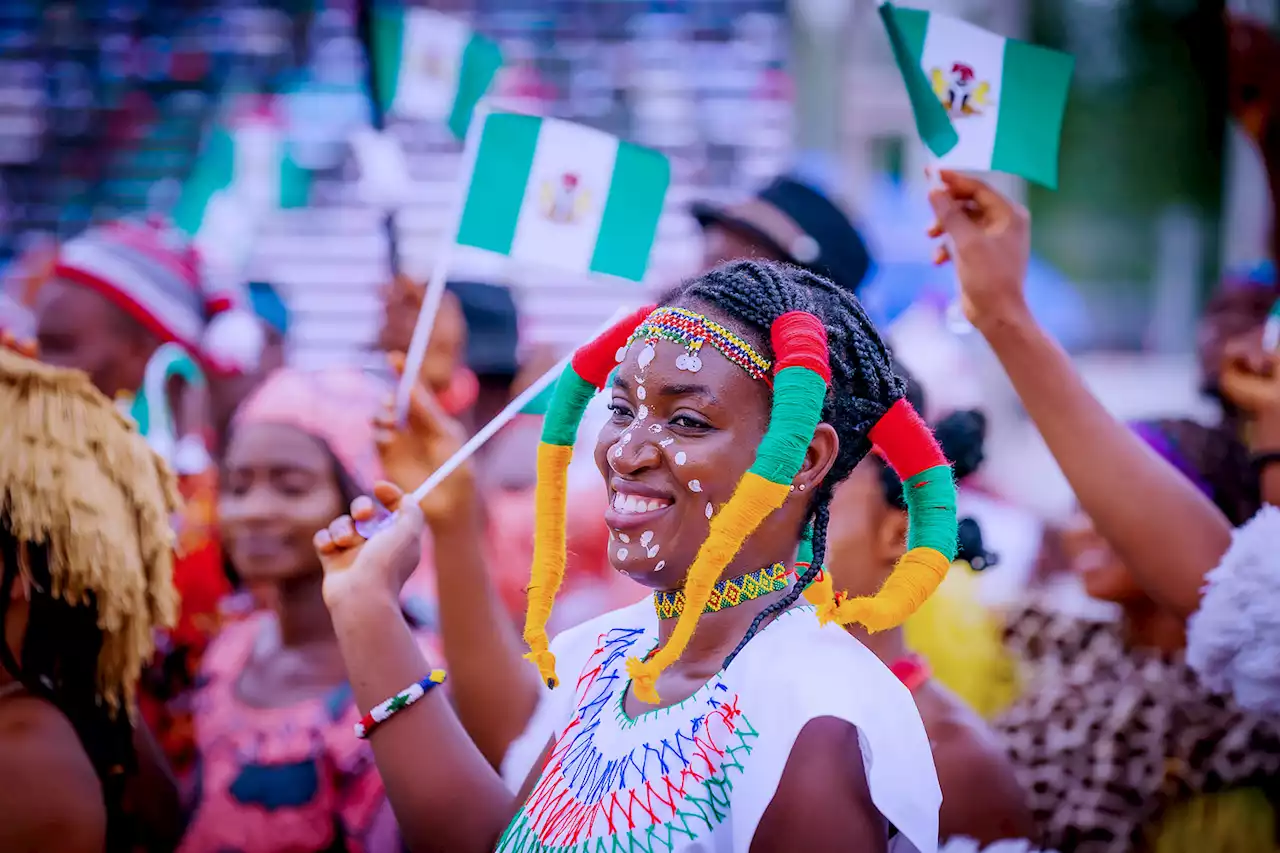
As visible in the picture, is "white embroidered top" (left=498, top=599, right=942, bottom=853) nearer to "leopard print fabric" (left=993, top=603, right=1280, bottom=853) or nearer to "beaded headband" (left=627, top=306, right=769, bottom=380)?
"beaded headband" (left=627, top=306, right=769, bottom=380)

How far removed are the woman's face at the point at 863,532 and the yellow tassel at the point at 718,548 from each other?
105cm

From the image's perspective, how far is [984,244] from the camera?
8.91 feet

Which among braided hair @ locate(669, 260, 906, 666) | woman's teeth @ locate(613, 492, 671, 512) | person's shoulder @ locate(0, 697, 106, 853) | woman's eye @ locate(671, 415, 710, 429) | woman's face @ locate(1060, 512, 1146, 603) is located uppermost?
braided hair @ locate(669, 260, 906, 666)

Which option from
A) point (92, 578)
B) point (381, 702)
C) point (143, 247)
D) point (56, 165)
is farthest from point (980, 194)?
point (56, 165)

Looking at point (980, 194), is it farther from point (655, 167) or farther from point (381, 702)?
point (381, 702)

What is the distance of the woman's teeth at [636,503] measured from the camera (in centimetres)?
197

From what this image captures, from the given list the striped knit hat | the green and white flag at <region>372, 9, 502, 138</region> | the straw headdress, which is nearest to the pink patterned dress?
the straw headdress

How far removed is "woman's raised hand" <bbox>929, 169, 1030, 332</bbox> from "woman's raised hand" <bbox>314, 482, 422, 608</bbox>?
1.28 m

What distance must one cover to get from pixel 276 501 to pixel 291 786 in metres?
0.73

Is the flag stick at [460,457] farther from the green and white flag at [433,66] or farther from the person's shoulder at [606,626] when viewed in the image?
the green and white flag at [433,66]

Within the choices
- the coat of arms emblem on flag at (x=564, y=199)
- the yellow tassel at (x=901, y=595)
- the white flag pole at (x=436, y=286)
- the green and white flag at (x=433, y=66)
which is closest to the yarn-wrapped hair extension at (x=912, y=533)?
the yellow tassel at (x=901, y=595)

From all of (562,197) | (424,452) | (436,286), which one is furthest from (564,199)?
(424,452)

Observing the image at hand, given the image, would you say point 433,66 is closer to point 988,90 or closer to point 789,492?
point 988,90

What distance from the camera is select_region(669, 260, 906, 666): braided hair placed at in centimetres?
A: 198
